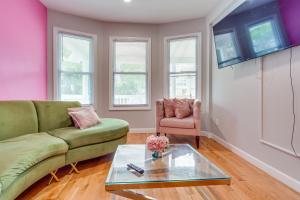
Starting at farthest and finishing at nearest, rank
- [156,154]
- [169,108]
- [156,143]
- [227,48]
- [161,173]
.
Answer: [169,108], [227,48], [156,154], [156,143], [161,173]

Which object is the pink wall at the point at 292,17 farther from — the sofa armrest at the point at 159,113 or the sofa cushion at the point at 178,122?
the sofa armrest at the point at 159,113

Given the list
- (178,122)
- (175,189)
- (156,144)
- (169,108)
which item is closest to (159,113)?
(169,108)

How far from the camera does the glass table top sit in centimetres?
146

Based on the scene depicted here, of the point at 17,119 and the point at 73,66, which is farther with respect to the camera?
the point at 73,66

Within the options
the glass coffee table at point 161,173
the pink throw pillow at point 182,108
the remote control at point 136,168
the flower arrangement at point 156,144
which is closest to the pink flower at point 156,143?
the flower arrangement at point 156,144

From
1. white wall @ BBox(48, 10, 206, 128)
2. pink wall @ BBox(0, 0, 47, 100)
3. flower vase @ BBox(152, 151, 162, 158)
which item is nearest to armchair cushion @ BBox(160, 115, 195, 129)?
white wall @ BBox(48, 10, 206, 128)

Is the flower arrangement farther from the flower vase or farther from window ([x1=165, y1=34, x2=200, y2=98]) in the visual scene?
window ([x1=165, y1=34, x2=200, y2=98])

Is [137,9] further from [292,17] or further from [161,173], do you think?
[161,173]

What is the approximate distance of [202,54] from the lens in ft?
14.4

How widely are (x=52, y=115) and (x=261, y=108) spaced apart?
9.03 feet

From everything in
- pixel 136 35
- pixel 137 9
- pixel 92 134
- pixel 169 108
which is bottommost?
pixel 92 134

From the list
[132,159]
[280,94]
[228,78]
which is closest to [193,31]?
[228,78]

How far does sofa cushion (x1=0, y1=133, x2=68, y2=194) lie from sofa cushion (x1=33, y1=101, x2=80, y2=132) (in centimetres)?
49

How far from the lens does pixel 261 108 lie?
2.58 meters
